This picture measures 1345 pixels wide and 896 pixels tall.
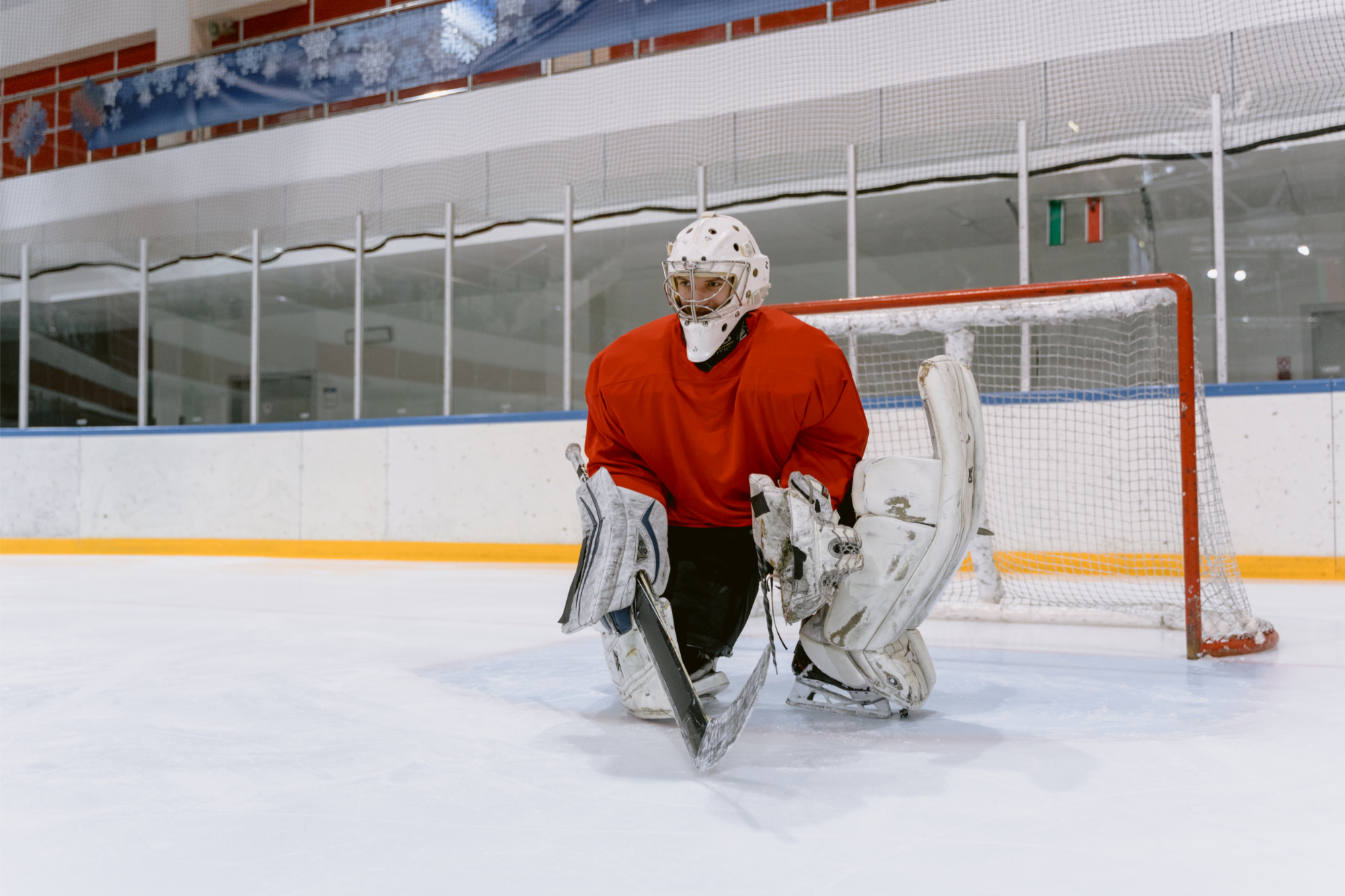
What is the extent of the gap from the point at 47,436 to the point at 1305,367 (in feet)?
28.1

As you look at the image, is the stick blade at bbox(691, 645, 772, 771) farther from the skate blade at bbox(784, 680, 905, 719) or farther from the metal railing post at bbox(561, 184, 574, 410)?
the metal railing post at bbox(561, 184, 574, 410)

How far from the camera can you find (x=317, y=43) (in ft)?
27.7

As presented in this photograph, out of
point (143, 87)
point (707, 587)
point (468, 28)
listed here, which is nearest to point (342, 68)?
point (468, 28)

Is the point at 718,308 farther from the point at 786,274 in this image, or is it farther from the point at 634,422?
the point at 786,274

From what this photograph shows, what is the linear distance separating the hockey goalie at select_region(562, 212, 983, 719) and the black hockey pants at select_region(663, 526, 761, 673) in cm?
10

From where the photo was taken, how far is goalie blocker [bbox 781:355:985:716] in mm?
1847

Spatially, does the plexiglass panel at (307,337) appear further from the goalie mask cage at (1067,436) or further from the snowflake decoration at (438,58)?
the goalie mask cage at (1067,436)

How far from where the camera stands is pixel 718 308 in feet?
6.14

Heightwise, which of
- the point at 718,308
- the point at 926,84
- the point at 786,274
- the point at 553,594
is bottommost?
the point at 553,594

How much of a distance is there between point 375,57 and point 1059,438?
6.42 m

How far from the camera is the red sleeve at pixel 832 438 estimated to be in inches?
74.1

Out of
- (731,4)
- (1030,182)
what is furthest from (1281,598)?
(731,4)

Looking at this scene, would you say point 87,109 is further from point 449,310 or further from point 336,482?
point 336,482

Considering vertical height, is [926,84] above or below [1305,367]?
above
